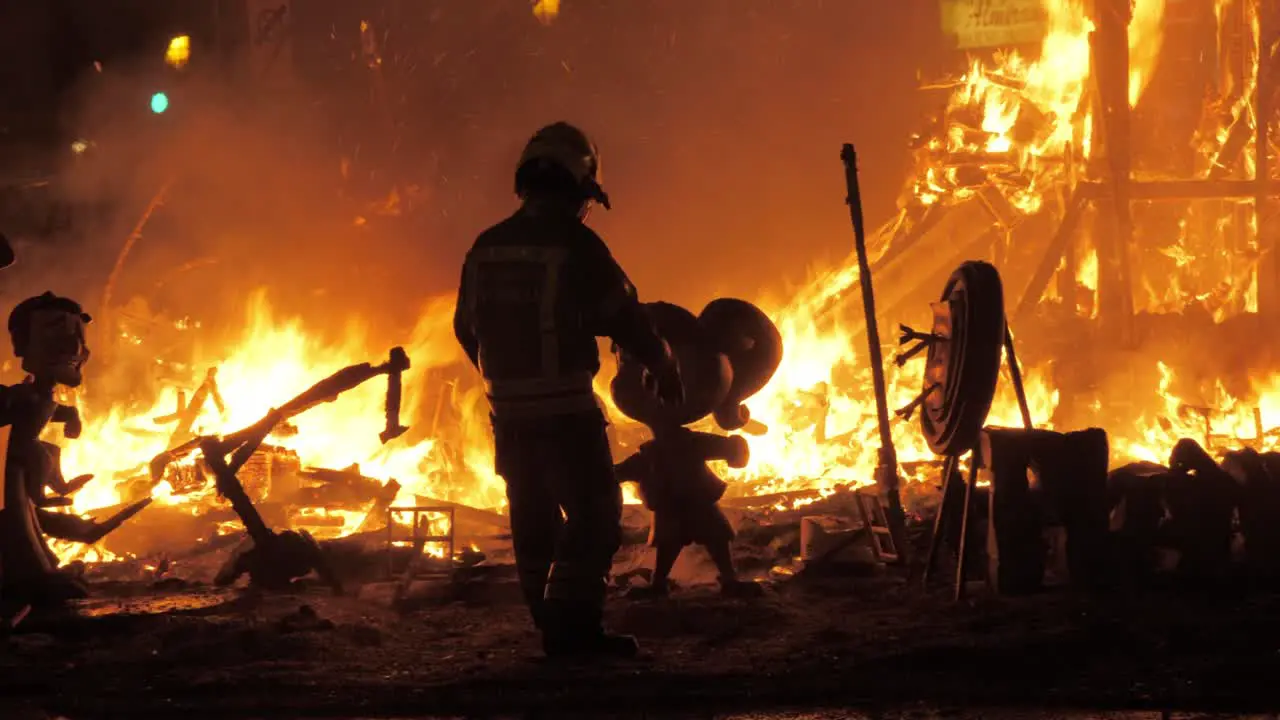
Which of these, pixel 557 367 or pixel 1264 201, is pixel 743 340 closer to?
pixel 557 367

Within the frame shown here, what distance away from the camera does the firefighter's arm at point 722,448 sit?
25.0ft

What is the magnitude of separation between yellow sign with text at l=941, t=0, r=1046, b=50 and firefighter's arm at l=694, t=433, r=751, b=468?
12.1m

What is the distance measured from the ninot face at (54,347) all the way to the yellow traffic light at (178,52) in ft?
43.1

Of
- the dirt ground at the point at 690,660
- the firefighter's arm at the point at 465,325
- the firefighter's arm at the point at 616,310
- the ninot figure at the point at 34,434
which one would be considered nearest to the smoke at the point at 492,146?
the ninot figure at the point at 34,434

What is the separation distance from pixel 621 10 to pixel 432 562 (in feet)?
37.4

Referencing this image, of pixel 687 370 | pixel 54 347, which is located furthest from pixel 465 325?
pixel 54 347

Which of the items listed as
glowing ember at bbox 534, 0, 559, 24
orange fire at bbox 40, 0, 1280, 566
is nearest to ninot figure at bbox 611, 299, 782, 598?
orange fire at bbox 40, 0, 1280, 566

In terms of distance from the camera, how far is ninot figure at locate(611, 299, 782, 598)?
7.39m

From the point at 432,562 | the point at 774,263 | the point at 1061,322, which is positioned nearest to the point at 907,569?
the point at 432,562

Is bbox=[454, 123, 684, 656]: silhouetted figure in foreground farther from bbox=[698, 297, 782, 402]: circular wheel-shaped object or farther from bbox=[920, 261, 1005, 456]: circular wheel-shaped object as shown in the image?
bbox=[920, 261, 1005, 456]: circular wheel-shaped object

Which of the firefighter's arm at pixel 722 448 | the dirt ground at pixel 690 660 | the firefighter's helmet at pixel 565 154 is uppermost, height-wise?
the firefighter's helmet at pixel 565 154

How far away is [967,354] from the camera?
6.70 metres

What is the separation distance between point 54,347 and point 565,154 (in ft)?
13.6

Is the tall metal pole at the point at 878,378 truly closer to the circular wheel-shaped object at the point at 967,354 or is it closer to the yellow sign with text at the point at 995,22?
the circular wheel-shaped object at the point at 967,354
